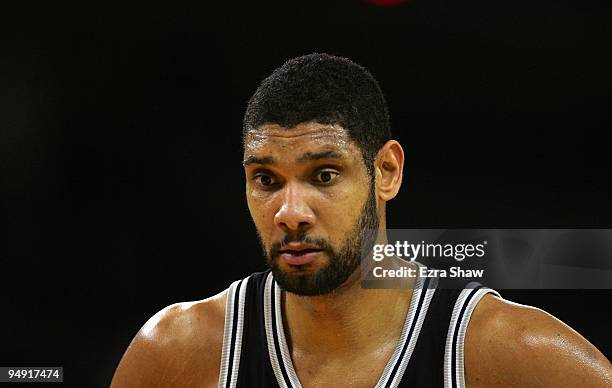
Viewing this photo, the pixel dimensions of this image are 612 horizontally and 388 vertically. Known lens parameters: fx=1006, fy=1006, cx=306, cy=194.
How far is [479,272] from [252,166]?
614mm

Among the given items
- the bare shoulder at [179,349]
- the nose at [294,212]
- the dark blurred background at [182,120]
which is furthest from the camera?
the dark blurred background at [182,120]

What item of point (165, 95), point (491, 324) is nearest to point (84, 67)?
point (165, 95)

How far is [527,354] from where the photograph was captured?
173 cm

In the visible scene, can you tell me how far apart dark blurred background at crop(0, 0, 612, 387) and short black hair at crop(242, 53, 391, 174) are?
0.50m

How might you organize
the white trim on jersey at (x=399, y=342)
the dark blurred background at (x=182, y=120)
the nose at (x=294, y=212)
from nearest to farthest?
the nose at (x=294, y=212), the white trim on jersey at (x=399, y=342), the dark blurred background at (x=182, y=120)

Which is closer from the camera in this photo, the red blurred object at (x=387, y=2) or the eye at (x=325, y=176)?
the eye at (x=325, y=176)

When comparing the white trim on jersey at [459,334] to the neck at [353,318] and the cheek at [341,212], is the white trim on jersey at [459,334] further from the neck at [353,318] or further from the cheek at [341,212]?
the cheek at [341,212]

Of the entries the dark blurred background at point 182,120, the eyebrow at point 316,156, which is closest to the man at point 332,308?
the eyebrow at point 316,156

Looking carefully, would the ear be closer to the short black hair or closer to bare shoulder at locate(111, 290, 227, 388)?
the short black hair

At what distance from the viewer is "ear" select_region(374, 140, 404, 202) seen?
185 centimetres

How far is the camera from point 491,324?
1.79 meters

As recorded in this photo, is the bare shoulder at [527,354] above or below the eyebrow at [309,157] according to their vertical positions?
below

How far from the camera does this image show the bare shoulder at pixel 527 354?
5.63 feet

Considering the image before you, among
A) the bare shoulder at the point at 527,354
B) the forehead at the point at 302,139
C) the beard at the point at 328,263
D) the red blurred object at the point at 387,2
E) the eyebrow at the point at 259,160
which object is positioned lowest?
the bare shoulder at the point at 527,354
